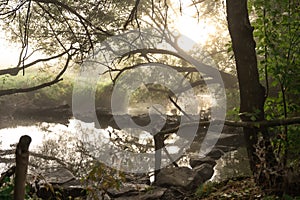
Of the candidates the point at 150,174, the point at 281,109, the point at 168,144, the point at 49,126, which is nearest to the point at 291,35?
the point at 281,109

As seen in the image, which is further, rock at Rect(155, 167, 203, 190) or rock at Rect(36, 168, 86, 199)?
rock at Rect(155, 167, 203, 190)

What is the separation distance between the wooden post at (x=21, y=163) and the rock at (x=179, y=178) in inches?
194

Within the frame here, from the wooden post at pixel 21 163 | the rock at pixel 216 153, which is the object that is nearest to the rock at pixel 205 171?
the rock at pixel 216 153

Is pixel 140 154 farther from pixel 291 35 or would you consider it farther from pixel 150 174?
pixel 291 35

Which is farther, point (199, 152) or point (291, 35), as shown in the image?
point (199, 152)

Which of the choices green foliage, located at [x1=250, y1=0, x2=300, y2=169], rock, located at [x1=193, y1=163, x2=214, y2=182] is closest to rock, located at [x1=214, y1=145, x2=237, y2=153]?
rock, located at [x1=193, y1=163, x2=214, y2=182]

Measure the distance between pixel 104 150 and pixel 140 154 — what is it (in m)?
0.99

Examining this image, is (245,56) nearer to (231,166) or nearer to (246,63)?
(246,63)

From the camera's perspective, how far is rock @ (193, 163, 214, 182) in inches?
287

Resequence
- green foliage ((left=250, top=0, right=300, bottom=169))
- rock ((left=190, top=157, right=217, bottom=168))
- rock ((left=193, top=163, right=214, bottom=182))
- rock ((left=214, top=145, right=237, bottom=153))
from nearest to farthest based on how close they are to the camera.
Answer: green foliage ((left=250, top=0, right=300, bottom=169))
rock ((left=193, top=163, right=214, bottom=182))
rock ((left=190, top=157, right=217, bottom=168))
rock ((left=214, top=145, right=237, bottom=153))

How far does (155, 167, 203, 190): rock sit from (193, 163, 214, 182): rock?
13.6 inches

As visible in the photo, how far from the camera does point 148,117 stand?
1605cm

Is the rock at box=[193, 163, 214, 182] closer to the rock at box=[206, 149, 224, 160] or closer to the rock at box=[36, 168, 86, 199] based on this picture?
the rock at box=[206, 149, 224, 160]

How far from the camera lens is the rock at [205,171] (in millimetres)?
7283
